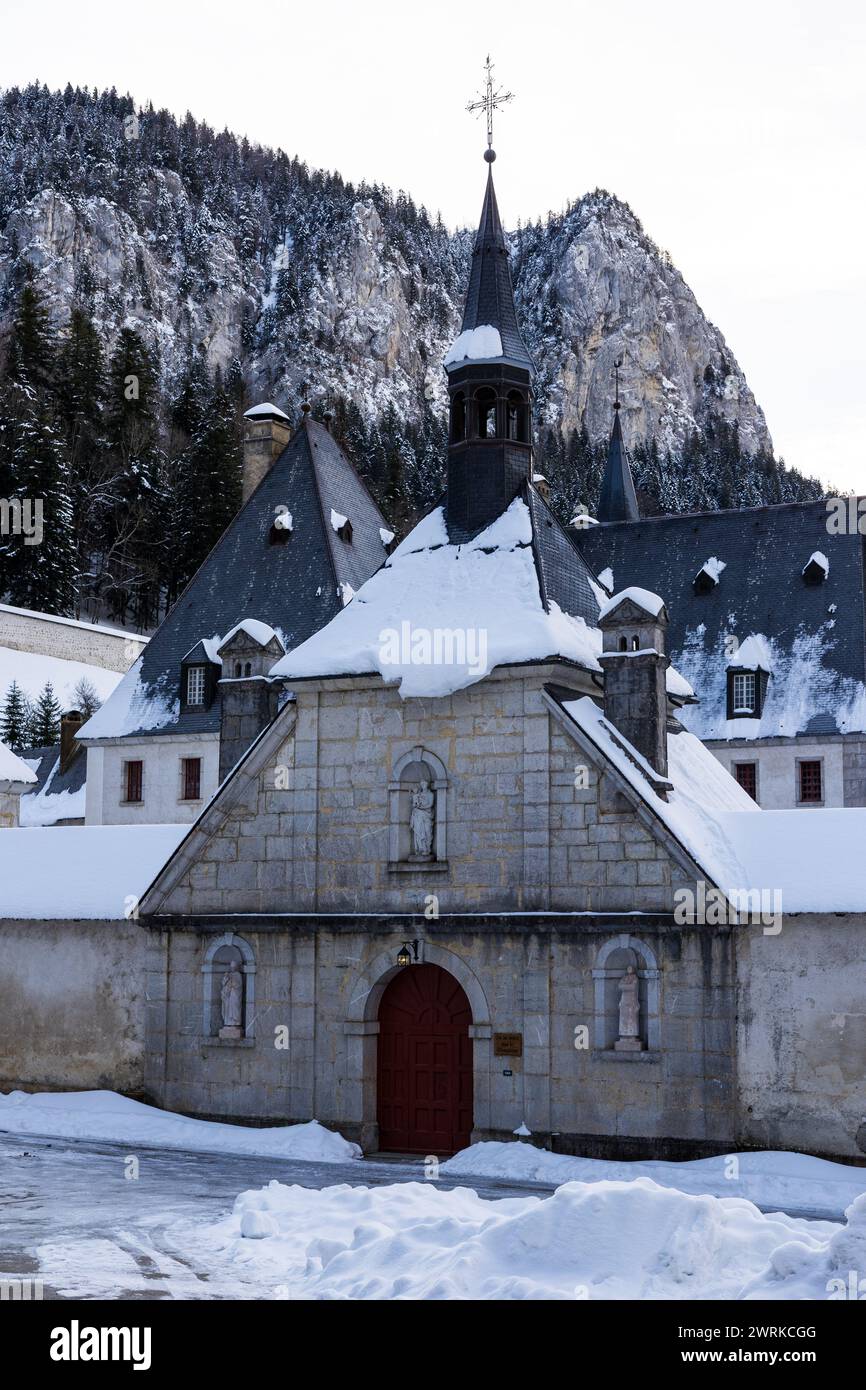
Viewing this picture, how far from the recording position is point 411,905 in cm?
2488

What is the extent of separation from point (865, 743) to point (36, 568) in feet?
167

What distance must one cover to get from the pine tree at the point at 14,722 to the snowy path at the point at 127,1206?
51.6 meters

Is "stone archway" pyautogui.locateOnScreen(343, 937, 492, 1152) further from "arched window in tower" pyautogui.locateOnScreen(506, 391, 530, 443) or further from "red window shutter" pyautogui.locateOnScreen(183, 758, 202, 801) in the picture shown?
"red window shutter" pyautogui.locateOnScreen(183, 758, 202, 801)

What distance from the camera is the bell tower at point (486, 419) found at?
28156 mm

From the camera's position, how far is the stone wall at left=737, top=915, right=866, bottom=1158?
21625 millimetres

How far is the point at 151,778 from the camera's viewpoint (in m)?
47.8

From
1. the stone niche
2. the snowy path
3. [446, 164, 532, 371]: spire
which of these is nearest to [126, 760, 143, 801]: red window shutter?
[446, 164, 532, 371]: spire

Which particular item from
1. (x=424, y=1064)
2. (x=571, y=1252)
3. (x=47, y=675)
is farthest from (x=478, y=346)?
(x=47, y=675)

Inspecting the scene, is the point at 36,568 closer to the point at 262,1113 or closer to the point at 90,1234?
the point at 262,1113

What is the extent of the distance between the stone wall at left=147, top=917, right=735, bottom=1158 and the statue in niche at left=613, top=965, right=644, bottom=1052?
177mm

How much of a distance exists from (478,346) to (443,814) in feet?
28.1

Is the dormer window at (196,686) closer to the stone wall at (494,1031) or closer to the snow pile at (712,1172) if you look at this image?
the stone wall at (494,1031)

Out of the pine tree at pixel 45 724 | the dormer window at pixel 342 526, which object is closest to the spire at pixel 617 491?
the dormer window at pixel 342 526
